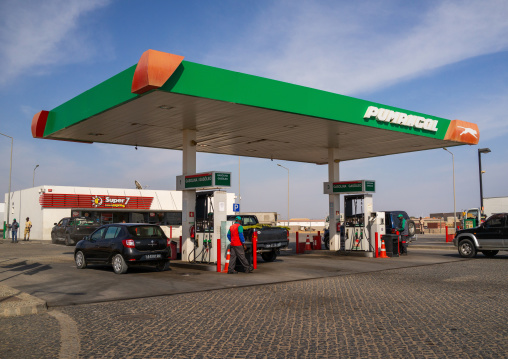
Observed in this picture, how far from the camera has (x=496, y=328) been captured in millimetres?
7293

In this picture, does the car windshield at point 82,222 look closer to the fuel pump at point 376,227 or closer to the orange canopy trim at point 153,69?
the fuel pump at point 376,227

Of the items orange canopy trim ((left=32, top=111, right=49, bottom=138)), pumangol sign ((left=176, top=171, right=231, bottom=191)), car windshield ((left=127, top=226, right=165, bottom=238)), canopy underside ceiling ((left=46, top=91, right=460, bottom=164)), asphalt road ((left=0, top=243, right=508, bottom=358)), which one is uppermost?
orange canopy trim ((left=32, top=111, right=49, bottom=138))

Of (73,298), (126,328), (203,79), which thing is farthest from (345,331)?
(203,79)

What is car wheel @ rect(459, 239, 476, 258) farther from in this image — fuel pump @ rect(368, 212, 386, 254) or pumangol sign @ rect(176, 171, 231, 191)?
pumangol sign @ rect(176, 171, 231, 191)

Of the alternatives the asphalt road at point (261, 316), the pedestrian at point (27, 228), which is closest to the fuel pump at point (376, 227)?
the asphalt road at point (261, 316)

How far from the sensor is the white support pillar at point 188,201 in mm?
18031

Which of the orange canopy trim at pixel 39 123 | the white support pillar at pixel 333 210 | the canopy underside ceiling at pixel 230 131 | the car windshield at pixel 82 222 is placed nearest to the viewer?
the canopy underside ceiling at pixel 230 131

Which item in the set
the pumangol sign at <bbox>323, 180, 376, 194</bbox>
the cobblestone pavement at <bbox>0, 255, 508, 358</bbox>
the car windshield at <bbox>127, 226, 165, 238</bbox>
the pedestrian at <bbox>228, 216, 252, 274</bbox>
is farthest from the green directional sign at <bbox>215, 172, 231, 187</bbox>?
the pumangol sign at <bbox>323, 180, 376, 194</bbox>

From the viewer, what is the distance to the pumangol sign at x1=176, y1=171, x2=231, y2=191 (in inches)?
647

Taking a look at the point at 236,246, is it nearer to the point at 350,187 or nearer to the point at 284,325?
the point at 284,325

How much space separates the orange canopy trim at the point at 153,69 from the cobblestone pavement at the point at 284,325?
5352 millimetres

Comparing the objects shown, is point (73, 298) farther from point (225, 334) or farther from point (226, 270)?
point (226, 270)

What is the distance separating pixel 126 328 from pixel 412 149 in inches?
765

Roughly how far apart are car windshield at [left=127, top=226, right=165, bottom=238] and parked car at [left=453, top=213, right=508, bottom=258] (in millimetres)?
13428
